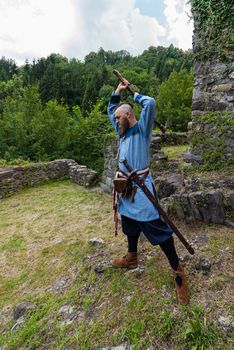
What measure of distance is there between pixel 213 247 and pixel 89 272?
1364 mm

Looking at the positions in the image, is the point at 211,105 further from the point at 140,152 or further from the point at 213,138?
the point at 140,152

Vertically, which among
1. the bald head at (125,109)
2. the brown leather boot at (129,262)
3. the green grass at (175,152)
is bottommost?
the brown leather boot at (129,262)

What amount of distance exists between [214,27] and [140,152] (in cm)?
236

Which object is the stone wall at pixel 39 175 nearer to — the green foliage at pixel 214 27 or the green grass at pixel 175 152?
the green grass at pixel 175 152

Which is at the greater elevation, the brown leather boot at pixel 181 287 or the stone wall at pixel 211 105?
the stone wall at pixel 211 105

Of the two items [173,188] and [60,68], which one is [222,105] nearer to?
[173,188]

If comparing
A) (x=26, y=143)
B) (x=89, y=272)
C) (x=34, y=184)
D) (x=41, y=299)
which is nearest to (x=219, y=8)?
(x=89, y=272)

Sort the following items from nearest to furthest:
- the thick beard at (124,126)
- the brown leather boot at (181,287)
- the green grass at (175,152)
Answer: the brown leather boot at (181,287) < the thick beard at (124,126) < the green grass at (175,152)

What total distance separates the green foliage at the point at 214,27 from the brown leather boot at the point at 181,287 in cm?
282

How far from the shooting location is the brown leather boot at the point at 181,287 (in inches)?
85.9

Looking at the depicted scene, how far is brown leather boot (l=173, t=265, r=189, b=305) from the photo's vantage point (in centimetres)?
218

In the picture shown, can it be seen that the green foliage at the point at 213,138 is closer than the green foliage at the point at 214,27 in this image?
No

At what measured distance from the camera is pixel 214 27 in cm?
356

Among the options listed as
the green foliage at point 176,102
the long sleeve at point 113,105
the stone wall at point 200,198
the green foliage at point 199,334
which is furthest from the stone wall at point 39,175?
the green foliage at point 176,102
